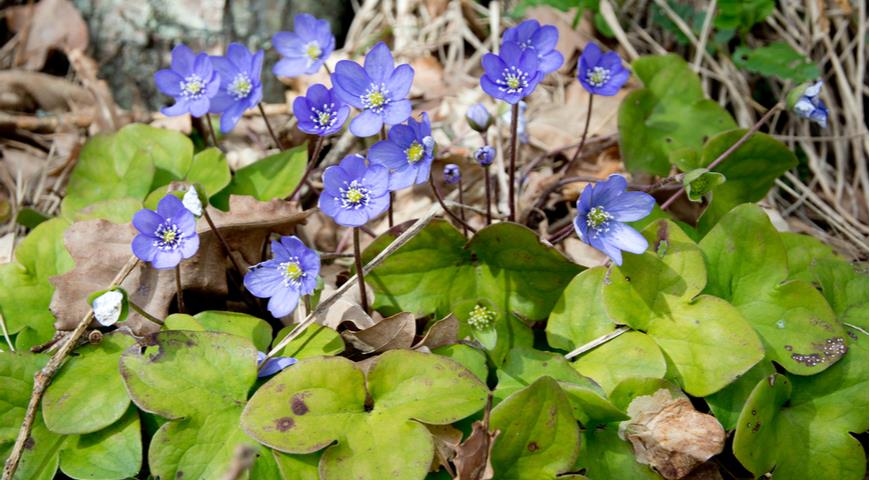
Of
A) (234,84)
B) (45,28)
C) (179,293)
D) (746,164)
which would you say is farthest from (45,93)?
(746,164)

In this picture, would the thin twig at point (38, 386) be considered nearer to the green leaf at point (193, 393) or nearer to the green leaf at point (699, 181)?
the green leaf at point (193, 393)

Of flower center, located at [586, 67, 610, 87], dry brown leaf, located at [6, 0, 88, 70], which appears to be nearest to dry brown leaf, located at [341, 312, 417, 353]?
flower center, located at [586, 67, 610, 87]

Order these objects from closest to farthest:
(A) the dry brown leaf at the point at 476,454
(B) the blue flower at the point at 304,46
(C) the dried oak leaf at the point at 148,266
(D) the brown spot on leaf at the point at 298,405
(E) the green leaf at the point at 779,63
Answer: (A) the dry brown leaf at the point at 476,454, (D) the brown spot on leaf at the point at 298,405, (C) the dried oak leaf at the point at 148,266, (B) the blue flower at the point at 304,46, (E) the green leaf at the point at 779,63

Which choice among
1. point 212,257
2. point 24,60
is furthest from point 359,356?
point 24,60

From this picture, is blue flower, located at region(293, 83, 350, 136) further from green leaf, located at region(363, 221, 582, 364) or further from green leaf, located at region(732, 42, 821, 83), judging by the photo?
green leaf, located at region(732, 42, 821, 83)

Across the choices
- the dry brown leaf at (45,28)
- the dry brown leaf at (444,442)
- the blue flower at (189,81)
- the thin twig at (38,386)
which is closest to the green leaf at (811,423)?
the dry brown leaf at (444,442)

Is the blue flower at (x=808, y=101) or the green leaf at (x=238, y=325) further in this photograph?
the blue flower at (x=808, y=101)

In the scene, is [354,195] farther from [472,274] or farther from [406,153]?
[472,274]
